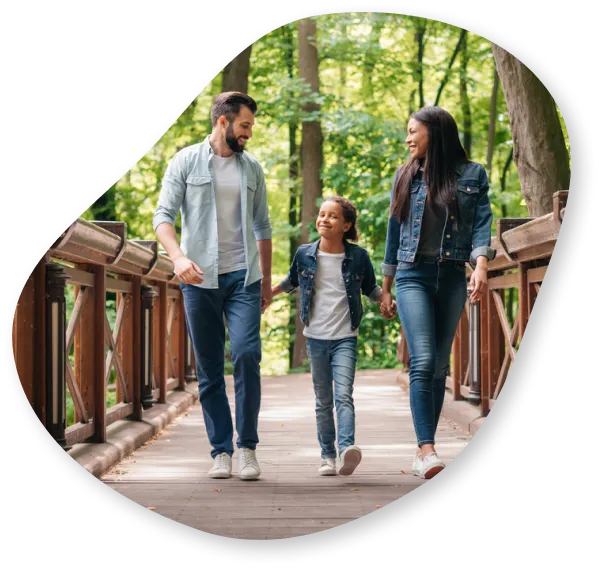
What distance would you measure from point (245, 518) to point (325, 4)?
84 cm

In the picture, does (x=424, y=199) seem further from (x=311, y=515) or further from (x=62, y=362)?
(x=62, y=362)

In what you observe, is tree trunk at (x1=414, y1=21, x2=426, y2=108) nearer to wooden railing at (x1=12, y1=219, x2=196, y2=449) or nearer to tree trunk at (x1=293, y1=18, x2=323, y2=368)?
tree trunk at (x1=293, y1=18, x2=323, y2=368)

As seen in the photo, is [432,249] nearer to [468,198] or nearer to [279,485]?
[468,198]

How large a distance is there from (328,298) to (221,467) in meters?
0.46

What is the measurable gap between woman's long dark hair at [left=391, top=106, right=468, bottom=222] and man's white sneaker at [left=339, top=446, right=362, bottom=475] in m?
0.50

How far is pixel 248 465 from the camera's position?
74.5 inches

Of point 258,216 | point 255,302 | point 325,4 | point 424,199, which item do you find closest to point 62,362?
point 255,302

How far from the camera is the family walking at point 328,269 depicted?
66.9 inches

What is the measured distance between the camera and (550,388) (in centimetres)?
129

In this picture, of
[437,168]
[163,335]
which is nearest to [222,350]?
[437,168]

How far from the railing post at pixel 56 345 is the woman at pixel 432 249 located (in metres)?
0.77

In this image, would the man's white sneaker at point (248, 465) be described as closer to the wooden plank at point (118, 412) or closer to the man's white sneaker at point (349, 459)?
the man's white sneaker at point (349, 459)

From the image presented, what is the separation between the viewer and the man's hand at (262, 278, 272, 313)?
6.88ft

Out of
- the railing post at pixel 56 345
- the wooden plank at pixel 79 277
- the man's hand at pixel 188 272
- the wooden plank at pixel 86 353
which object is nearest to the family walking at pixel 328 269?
the man's hand at pixel 188 272
